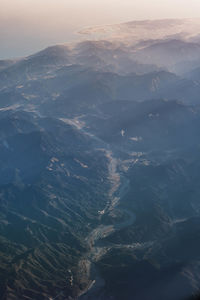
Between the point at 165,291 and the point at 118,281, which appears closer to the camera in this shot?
the point at 165,291

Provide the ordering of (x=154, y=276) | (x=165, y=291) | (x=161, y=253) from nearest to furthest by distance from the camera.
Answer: (x=165, y=291), (x=154, y=276), (x=161, y=253)

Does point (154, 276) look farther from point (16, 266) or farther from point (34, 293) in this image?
point (16, 266)

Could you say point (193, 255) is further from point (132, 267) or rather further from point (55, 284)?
point (55, 284)

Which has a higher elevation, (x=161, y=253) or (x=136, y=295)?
(x=136, y=295)

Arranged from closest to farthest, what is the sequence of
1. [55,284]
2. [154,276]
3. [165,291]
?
[165,291], [154,276], [55,284]

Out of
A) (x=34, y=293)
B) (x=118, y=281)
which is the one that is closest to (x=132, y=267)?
(x=118, y=281)

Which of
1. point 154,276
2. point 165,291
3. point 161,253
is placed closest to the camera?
point 165,291

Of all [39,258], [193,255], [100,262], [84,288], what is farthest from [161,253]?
[39,258]

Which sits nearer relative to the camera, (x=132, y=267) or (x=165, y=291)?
(x=165, y=291)

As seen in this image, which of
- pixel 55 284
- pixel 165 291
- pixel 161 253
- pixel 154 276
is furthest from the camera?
pixel 161 253
